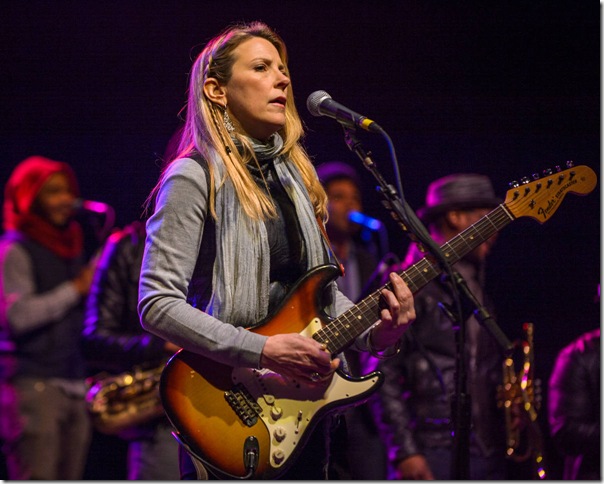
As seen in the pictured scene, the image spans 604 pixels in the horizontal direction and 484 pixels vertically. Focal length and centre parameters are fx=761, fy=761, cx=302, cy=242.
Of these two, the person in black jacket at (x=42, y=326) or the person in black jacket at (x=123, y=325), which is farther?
the person in black jacket at (x=42, y=326)

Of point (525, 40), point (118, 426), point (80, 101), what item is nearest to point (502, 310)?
point (525, 40)

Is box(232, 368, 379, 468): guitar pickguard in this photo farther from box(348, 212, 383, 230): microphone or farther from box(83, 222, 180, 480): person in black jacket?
box(348, 212, 383, 230): microphone

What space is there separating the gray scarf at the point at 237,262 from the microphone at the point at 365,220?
256cm

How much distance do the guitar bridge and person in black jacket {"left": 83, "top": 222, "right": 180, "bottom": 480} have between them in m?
1.39

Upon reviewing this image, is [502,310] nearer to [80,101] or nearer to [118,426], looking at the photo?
[118,426]

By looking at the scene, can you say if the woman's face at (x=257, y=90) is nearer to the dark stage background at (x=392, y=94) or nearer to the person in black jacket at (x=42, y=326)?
the dark stage background at (x=392, y=94)

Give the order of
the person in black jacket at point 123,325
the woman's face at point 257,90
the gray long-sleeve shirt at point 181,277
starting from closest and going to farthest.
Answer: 1. the gray long-sleeve shirt at point 181,277
2. the woman's face at point 257,90
3. the person in black jacket at point 123,325

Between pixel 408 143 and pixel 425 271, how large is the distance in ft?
8.48

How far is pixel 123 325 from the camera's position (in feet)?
12.8

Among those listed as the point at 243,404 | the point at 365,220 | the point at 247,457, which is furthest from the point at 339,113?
the point at 365,220

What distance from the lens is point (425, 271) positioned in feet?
8.68

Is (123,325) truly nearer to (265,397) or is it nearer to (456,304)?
(265,397)

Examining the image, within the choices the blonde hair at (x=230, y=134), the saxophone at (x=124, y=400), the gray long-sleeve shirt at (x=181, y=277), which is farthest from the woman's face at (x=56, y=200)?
the gray long-sleeve shirt at (x=181, y=277)

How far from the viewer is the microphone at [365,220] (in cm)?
505
